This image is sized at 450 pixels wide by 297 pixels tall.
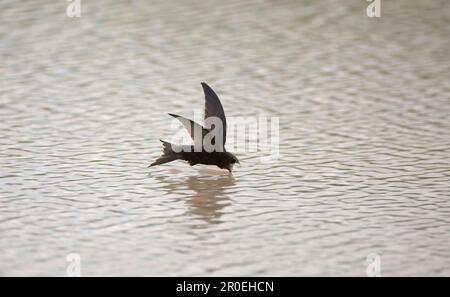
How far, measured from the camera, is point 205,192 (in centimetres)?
414

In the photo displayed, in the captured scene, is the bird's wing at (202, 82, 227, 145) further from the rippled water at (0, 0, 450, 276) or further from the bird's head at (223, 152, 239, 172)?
the rippled water at (0, 0, 450, 276)

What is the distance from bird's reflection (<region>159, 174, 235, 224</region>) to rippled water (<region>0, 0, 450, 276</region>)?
1 centimetres

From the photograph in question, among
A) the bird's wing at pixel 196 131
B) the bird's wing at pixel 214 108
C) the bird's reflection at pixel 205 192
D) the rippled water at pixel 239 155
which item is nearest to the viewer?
the rippled water at pixel 239 155

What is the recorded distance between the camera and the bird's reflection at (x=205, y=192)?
12.5 ft

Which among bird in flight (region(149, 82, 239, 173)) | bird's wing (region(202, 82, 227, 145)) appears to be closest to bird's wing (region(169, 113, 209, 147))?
bird in flight (region(149, 82, 239, 173))

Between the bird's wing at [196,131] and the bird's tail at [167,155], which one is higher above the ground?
the bird's wing at [196,131]

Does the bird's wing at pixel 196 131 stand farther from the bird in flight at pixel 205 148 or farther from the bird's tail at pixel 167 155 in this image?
the bird's tail at pixel 167 155

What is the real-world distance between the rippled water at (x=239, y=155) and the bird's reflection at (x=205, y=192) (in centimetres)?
1

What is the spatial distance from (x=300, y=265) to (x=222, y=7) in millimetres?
4325

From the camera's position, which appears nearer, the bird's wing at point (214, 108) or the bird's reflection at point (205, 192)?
the bird's reflection at point (205, 192)

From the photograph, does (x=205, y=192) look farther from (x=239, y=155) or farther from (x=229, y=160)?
(x=239, y=155)

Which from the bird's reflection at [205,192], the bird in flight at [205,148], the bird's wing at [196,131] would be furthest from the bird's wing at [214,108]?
the bird's reflection at [205,192]

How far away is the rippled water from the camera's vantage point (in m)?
3.40
